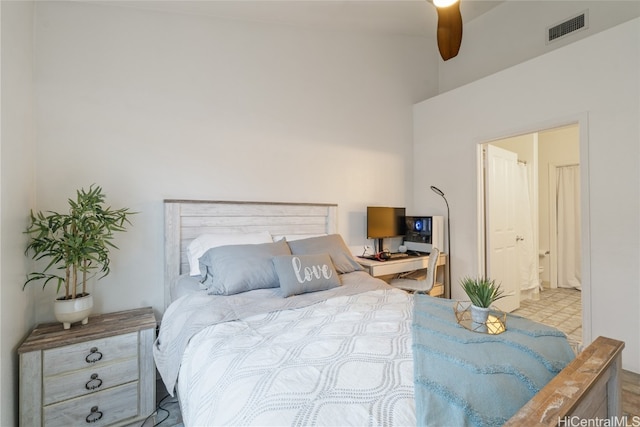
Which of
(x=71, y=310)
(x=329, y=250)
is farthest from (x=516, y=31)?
(x=71, y=310)

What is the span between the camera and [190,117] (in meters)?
2.49

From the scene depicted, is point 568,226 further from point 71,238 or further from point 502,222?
point 71,238

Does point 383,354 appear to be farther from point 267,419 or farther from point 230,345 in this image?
point 230,345

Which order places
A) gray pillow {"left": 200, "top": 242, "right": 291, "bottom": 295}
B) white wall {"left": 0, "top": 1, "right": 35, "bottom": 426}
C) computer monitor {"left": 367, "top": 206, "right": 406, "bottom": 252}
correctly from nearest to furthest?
white wall {"left": 0, "top": 1, "right": 35, "bottom": 426} < gray pillow {"left": 200, "top": 242, "right": 291, "bottom": 295} < computer monitor {"left": 367, "top": 206, "right": 406, "bottom": 252}

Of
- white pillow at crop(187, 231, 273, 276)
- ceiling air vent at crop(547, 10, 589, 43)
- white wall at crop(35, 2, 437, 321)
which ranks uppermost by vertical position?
ceiling air vent at crop(547, 10, 589, 43)

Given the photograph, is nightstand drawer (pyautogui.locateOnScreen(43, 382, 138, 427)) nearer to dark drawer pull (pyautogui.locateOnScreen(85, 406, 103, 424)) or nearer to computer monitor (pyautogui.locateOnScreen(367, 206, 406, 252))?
dark drawer pull (pyautogui.locateOnScreen(85, 406, 103, 424))

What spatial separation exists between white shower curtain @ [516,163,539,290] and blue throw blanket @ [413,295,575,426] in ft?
9.93

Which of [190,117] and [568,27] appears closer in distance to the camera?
[190,117]

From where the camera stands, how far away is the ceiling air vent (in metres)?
2.87

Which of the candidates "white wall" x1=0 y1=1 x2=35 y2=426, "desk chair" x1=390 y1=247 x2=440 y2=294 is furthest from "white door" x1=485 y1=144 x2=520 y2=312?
"white wall" x1=0 y1=1 x2=35 y2=426

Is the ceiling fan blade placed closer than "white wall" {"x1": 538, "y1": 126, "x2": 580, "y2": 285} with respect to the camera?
Yes

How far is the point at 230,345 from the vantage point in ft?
3.89

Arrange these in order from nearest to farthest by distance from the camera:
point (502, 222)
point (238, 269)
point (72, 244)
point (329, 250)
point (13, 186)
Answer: point (13, 186) → point (72, 244) → point (238, 269) → point (329, 250) → point (502, 222)

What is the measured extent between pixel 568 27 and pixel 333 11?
2441mm
